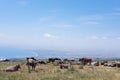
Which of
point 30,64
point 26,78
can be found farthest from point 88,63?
point 26,78

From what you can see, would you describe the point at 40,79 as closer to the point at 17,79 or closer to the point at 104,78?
the point at 17,79

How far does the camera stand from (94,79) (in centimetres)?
3262

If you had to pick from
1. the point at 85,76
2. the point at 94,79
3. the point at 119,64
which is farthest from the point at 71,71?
the point at 119,64

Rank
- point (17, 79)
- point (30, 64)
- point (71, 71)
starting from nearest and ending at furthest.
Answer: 1. point (17, 79)
2. point (71, 71)
3. point (30, 64)

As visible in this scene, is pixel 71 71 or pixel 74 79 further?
pixel 71 71

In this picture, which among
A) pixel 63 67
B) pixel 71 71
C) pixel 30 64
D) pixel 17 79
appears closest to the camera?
pixel 17 79

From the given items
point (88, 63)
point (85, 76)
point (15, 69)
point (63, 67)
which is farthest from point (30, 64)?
point (88, 63)

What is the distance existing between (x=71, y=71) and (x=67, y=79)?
8124 millimetres

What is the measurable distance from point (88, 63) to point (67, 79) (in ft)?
86.8

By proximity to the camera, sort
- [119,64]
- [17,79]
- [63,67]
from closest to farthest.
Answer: [17,79], [63,67], [119,64]

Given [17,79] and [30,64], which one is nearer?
[17,79]

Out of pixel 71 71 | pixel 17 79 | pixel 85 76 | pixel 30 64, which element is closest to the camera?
pixel 17 79

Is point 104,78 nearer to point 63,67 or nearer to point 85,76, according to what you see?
point 85,76

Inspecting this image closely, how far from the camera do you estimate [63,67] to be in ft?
154
